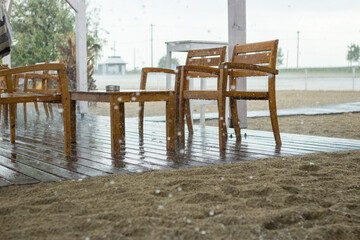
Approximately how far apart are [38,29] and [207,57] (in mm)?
8213

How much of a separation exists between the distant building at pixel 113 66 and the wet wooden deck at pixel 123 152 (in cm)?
868

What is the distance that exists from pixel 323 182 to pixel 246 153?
32.5 inches

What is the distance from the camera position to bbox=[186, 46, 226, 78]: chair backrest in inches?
137

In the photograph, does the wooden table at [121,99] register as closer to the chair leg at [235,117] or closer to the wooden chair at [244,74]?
the wooden chair at [244,74]

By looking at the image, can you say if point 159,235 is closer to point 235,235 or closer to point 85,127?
point 235,235

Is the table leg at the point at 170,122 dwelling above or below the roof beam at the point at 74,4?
below

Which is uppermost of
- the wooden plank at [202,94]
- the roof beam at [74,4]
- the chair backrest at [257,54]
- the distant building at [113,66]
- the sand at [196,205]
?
the roof beam at [74,4]

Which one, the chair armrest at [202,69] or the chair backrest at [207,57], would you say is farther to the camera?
the chair backrest at [207,57]

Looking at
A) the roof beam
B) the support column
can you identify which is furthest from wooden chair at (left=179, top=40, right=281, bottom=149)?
the roof beam

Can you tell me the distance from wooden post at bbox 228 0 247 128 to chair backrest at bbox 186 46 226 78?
534 mm

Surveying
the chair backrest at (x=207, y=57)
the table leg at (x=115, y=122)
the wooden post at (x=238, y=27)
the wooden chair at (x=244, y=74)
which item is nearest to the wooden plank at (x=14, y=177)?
the table leg at (x=115, y=122)

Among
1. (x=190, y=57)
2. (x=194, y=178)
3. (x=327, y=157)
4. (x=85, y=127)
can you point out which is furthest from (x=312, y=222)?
(x=85, y=127)

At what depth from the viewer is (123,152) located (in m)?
2.65

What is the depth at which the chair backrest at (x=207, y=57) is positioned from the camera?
3.49m
